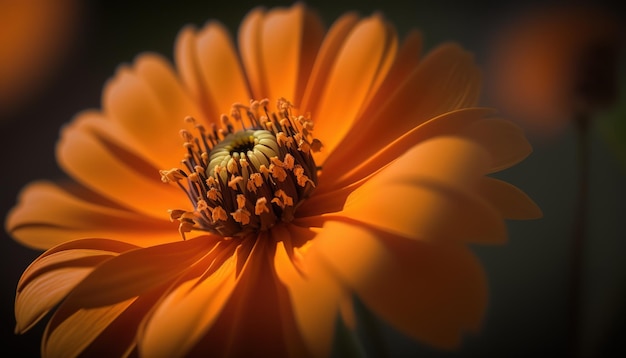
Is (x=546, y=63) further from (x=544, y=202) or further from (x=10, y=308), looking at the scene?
(x=10, y=308)

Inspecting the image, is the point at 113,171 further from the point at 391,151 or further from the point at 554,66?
the point at 554,66

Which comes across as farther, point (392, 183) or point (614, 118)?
point (614, 118)

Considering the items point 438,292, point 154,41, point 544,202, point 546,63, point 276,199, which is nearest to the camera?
point 438,292

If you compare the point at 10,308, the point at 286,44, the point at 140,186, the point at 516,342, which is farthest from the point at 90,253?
the point at 516,342

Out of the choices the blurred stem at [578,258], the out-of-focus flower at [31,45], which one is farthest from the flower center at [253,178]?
the out-of-focus flower at [31,45]

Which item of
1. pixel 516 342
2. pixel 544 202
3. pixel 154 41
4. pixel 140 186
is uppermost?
pixel 154 41

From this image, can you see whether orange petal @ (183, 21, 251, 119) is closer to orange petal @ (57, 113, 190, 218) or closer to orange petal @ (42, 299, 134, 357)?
orange petal @ (57, 113, 190, 218)

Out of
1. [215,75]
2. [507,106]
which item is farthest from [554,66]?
[215,75]
